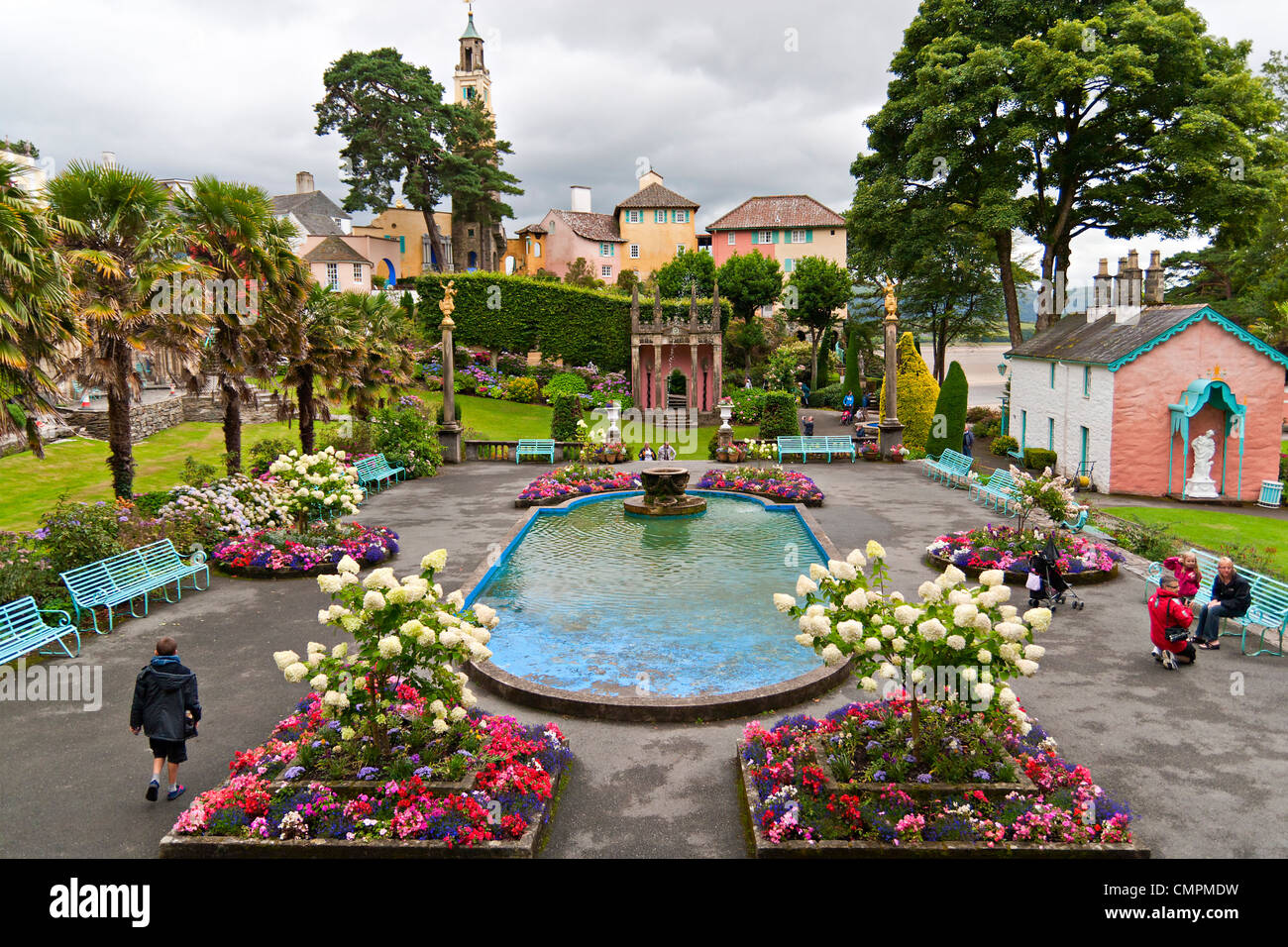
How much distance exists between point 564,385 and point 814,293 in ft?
80.8

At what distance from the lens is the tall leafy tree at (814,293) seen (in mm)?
61031

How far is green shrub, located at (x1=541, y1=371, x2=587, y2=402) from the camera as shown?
45031 mm

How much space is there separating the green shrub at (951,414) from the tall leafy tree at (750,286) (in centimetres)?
3055

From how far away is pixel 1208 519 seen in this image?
22.6 metres

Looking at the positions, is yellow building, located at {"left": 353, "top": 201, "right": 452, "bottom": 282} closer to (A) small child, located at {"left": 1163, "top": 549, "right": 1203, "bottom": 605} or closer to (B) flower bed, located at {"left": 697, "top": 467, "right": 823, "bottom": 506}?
(B) flower bed, located at {"left": 697, "top": 467, "right": 823, "bottom": 506}

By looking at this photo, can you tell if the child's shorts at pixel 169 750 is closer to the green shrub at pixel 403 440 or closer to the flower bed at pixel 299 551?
the flower bed at pixel 299 551

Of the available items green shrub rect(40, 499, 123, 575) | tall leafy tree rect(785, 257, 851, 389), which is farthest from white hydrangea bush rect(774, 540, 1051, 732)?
tall leafy tree rect(785, 257, 851, 389)

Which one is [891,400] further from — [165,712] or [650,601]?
[165,712]

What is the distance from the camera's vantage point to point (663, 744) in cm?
901

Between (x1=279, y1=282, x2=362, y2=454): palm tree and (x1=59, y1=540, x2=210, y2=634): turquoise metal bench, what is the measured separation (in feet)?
28.8

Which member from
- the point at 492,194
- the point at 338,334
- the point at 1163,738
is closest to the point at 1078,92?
the point at 338,334

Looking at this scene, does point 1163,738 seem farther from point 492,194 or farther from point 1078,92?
point 492,194

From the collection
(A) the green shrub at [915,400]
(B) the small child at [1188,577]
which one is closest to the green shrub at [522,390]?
(A) the green shrub at [915,400]

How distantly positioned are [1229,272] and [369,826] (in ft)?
180
